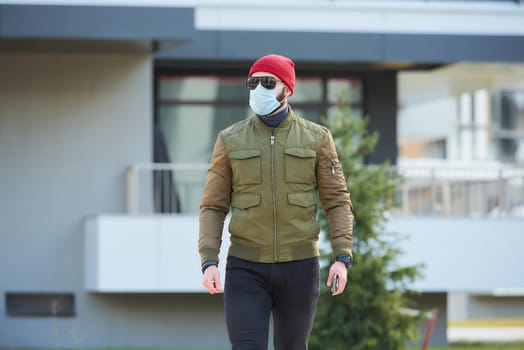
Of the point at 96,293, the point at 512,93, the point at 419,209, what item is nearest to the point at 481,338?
the point at 419,209

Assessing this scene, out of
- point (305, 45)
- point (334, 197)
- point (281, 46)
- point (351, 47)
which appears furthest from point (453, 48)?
point (334, 197)

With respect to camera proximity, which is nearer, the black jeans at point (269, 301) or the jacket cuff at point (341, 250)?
the black jeans at point (269, 301)

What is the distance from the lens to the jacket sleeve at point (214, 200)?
18.4ft

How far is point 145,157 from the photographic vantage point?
55.6 feet

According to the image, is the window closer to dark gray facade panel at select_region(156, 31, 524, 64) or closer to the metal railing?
the metal railing

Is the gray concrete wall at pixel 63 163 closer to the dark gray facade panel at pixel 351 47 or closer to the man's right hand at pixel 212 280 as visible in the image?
the dark gray facade panel at pixel 351 47

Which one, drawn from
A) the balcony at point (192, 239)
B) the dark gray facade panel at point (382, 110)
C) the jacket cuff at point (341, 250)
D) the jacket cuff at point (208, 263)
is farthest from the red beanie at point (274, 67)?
the dark gray facade panel at point (382, 110)

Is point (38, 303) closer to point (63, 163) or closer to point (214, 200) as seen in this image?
point (63, 163)

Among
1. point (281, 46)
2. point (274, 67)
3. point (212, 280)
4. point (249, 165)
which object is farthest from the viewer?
point (281, 46)

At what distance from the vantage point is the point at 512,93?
3934 centimetres

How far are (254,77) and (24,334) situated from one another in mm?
11858

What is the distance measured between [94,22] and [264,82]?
9.91 m

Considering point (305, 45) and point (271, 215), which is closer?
point (271, 215)

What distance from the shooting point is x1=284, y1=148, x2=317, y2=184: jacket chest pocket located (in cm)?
561
